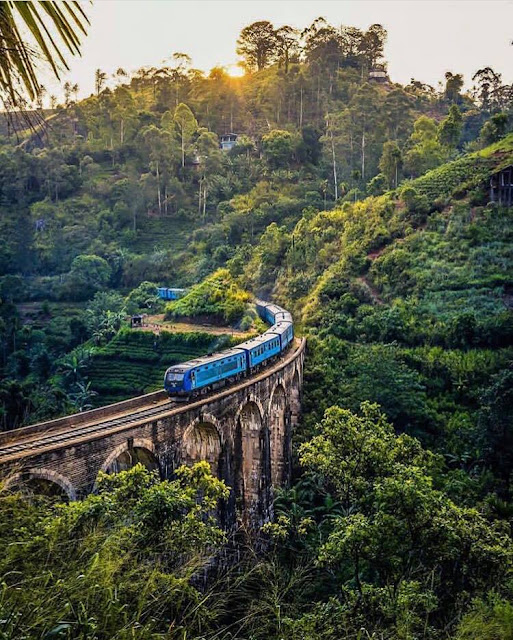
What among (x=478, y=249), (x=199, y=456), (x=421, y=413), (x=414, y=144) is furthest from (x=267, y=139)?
(x=199, y=456)

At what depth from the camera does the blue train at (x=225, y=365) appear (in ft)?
56.5

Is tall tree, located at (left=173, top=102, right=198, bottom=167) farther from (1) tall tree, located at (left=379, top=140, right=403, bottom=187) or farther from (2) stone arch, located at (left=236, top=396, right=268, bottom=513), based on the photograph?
(2) stone arch, located at (left=236, top=396, right=268, bottom=513)

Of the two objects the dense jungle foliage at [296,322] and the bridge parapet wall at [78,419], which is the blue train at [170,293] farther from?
the bridge parapet wall at [78,419]

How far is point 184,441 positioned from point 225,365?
4.72m

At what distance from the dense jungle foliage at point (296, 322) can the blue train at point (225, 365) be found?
2911 mm

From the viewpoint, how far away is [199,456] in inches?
656

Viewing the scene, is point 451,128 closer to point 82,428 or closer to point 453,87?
point 453,87

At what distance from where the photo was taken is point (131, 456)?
43.7 feet

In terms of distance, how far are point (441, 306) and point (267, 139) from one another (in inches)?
1121

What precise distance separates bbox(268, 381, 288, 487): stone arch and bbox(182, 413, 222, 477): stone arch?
4611 mm

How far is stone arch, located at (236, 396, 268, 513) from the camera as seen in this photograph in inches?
782

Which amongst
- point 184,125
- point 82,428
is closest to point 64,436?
point 82,428

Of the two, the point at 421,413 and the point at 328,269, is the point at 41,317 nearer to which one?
the point at 328,269

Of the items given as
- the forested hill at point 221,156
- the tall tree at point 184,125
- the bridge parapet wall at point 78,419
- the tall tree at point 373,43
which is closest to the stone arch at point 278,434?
the bridge parapet wall at point 78,419
